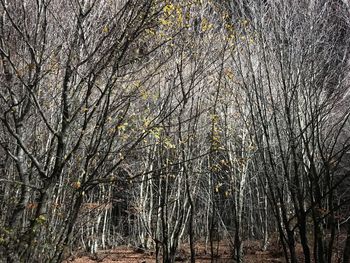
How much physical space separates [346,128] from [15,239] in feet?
39.9

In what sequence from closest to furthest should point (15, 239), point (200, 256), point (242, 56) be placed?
point (15, 239) < point (242, 56) < point (200, 256)

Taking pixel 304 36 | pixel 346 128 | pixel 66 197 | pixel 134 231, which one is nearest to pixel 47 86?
pixel 66 197

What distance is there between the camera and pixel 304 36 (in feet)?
17.3

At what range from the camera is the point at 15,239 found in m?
3.04

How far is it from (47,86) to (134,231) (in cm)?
1322

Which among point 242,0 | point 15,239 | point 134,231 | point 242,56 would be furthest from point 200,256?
point 15,239

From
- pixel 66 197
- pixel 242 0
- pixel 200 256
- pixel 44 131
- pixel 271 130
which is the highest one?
pixel 242 0

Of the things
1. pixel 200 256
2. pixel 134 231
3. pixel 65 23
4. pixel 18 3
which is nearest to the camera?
pixel 65 23

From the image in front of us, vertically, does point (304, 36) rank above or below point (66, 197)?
above

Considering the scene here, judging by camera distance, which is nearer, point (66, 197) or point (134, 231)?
point (66, 197)

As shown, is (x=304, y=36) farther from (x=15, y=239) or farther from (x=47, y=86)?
(x=15, y=239)

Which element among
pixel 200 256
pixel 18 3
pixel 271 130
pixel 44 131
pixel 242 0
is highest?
pixel 242 0

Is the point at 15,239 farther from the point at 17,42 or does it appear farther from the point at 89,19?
the point at 17,42

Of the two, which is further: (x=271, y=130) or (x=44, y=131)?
(x=271, y=130)
